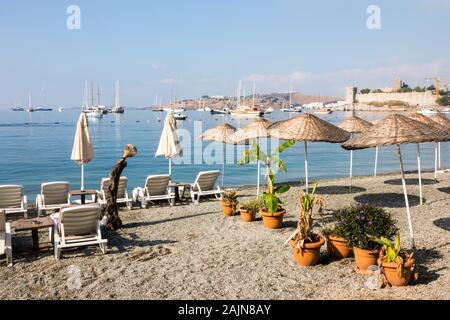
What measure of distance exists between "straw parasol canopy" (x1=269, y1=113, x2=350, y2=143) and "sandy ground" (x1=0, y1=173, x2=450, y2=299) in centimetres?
198

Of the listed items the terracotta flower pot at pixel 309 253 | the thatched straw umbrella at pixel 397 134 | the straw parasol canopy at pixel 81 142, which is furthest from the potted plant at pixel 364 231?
the straw parasol canopy at pixel 81 142

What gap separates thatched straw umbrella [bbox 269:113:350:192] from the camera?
33.5ft

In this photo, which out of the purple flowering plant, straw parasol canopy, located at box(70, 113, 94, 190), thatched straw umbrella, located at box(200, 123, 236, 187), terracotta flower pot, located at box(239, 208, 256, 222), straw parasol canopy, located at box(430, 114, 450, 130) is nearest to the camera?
the purple flowering plant

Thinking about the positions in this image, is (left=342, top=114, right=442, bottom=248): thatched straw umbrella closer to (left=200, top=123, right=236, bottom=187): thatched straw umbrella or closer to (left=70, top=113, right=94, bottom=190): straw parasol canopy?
(left=200, top=123, right=236, bottom=187): thatched straw umbrella

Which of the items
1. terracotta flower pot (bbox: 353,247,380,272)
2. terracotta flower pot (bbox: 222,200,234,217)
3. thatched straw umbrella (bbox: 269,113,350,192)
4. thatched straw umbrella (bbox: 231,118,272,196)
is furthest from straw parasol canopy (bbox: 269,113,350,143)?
terracotta flower pot (bbox: 353,247,380,272)

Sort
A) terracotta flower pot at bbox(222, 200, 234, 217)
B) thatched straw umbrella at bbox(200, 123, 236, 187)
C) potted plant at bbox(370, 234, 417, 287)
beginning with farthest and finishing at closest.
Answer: thatched straw umbrella at bbox(200, 123, 236, 187)
terracotta flower pot at bbox(222, 200, 234, 217)
potted plant at bbox(370, 234, 417, 287)

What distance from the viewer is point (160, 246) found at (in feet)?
25.2

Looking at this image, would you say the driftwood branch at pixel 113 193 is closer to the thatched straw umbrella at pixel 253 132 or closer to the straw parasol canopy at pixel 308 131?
the straw parasol canopy at pixel 308 131

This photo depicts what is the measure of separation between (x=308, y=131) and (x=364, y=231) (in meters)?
4.47

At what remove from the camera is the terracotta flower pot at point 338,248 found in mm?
6582

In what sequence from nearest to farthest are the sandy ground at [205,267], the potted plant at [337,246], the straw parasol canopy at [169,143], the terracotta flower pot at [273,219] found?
the sandy ground at [205,267] → the potted plant at [337,246] → the terracotta flower pot at [273,219] → the straw parasol canopy at [169,143]

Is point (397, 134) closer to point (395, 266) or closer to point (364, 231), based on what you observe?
point (364, 231)

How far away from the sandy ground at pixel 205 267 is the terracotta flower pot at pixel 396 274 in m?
0.13
